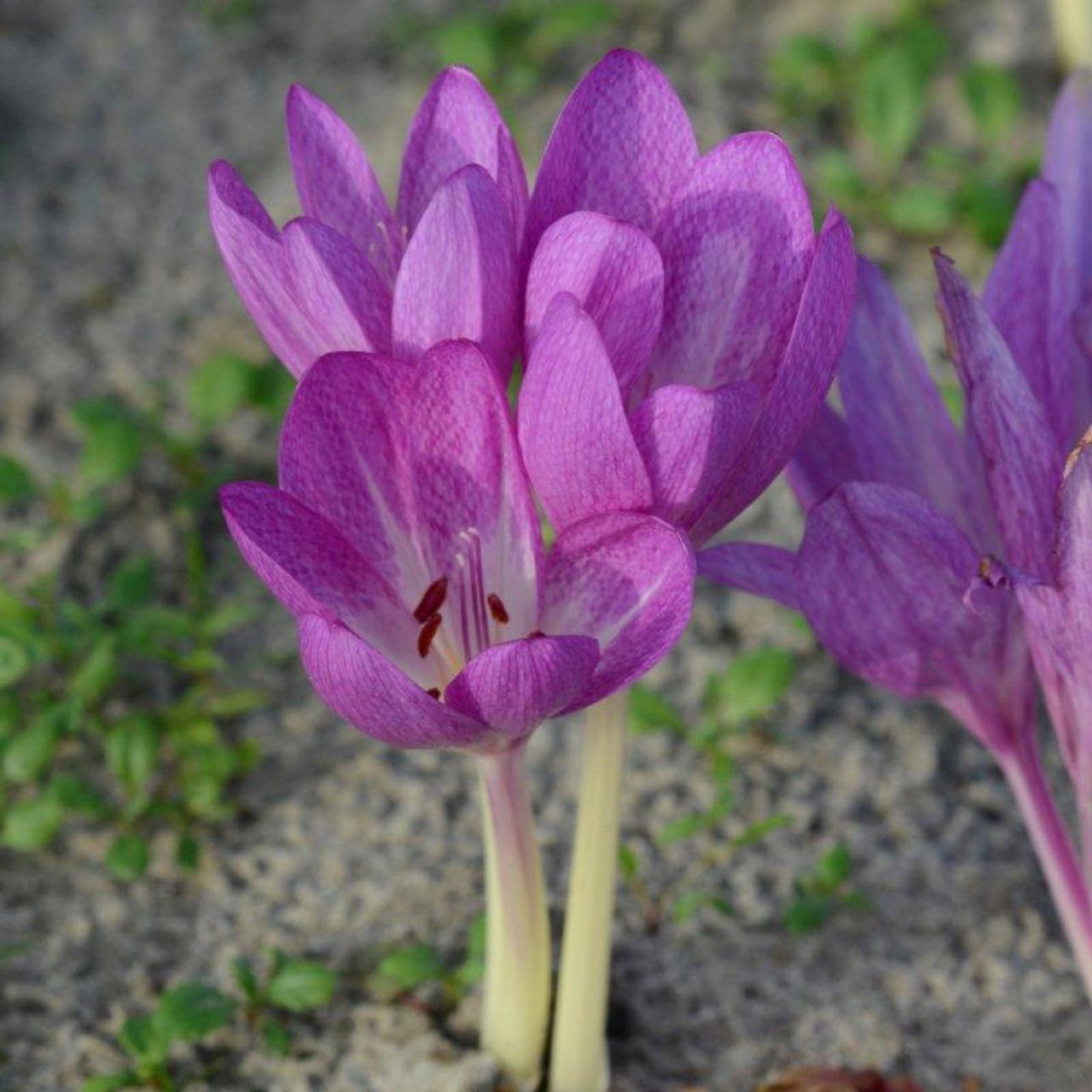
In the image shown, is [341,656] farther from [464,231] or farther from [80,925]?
[80,925]

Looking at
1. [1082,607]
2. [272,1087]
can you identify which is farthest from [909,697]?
[272,1087]

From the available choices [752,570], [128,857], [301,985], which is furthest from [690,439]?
[128,857]

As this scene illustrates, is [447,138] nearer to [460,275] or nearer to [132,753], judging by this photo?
[460,275]

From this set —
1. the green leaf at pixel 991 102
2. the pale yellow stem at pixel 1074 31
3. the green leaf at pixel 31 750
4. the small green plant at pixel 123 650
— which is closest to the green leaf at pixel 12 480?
the small green plant at pixel 123 650

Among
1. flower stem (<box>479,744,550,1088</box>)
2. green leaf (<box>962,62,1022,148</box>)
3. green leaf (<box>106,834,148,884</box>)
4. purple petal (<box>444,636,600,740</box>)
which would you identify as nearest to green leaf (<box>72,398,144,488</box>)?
green leaf (<box>106,834,148,884</box>)

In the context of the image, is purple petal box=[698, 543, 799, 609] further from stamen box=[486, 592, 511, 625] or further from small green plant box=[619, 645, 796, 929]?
small green plant box=[619, 645, 796, 929]

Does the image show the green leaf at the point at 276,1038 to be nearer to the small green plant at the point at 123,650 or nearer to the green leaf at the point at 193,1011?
the green leaf at the point at 193,1011
